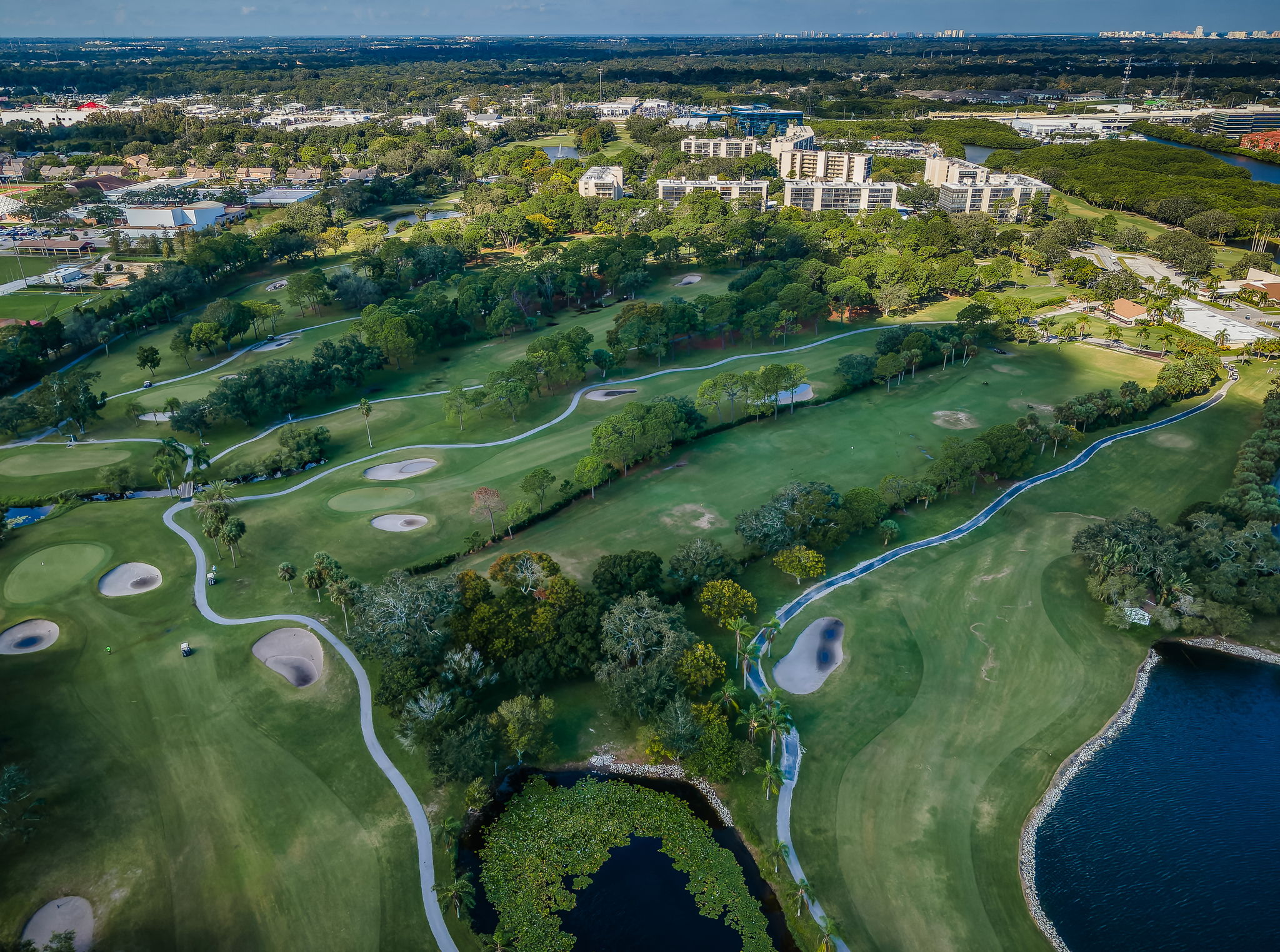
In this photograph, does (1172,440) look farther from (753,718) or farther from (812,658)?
(753,718)

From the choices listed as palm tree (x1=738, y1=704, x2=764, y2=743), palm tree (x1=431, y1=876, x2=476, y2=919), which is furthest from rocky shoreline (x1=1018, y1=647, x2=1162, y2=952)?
palm tree (x1=431, y1=876, x2=476, y2=919)

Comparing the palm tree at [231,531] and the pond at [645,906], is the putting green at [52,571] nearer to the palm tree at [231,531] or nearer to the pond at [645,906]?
the palm tree at [231,531]

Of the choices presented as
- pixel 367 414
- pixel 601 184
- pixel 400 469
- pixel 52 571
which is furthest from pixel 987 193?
pixel 52 571

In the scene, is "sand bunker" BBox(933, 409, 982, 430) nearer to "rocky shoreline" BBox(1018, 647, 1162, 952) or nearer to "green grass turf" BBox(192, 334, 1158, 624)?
"green grass turf" BBox(192, 334, 1158, 624)

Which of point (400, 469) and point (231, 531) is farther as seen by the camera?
point (400, 469)

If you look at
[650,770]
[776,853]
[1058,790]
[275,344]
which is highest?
[275,344]

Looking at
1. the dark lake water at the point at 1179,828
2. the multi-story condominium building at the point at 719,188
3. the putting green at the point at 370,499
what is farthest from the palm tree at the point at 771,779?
the multi-story condominium building at the point at 719,188
